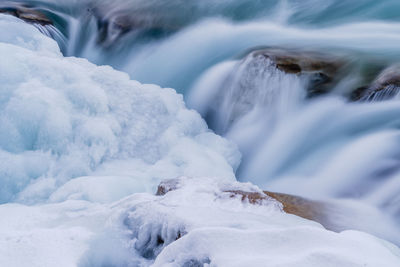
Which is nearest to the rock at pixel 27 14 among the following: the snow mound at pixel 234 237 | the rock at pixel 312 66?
the rock at pixel 312 66

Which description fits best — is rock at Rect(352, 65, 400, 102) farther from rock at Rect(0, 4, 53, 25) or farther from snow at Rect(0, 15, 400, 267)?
rock at Rect(0, 4, 53, 25)

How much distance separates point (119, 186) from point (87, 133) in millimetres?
803

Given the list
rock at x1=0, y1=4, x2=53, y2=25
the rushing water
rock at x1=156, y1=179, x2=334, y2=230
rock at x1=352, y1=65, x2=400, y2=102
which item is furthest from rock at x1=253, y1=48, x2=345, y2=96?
rock at x1=0, y1=4, x2=53, y2=25

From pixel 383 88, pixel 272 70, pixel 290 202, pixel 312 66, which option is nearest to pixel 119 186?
pixel 290 202

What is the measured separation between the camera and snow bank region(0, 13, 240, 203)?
416cm

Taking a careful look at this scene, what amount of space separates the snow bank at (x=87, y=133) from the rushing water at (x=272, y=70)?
551 mm

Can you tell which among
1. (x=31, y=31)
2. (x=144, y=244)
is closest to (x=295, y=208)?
(x=144, y=244)

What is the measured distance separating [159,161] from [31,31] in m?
2.87

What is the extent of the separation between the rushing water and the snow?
55 cm

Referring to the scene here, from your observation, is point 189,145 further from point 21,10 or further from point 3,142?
point 21,10

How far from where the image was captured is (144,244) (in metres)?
2.58

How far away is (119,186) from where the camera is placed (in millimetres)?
4094

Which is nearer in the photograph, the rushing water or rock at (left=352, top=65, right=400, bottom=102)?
the rushing water

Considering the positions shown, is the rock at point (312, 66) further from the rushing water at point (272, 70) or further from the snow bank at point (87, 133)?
the snow bank at point (87, 133)
